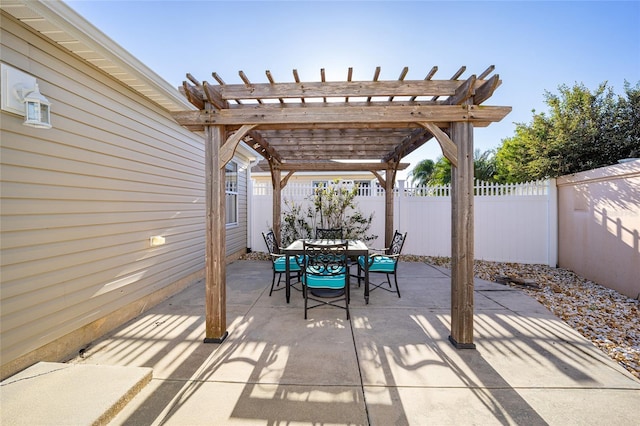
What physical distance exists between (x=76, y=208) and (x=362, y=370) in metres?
3.03

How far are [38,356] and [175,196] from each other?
253cm

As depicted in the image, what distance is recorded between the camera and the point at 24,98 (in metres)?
2.07

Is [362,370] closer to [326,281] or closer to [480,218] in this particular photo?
[326,281]

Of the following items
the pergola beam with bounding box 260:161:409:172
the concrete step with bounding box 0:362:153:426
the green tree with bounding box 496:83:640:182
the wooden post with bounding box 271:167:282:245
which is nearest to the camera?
the concrete step with bounding box 0:362:153:426

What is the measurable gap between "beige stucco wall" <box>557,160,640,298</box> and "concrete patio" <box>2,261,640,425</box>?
6.23ft

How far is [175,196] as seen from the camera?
4312 mm

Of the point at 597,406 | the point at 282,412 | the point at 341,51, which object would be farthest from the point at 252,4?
the point at 597,406

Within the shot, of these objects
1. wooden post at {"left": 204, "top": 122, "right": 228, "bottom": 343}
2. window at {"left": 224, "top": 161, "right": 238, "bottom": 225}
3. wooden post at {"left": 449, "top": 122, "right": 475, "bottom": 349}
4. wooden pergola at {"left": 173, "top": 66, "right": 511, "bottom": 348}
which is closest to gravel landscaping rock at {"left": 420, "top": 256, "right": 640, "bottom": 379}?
wooden post at {"left": 449, "top": 122, "right": 475, "bottom": 349}

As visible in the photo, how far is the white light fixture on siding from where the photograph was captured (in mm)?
1991

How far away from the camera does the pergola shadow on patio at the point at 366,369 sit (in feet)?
5.91

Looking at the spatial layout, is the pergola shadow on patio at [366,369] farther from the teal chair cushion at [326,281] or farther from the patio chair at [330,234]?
the patio chair at [330,234]

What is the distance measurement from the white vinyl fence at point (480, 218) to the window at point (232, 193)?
31.1 inches

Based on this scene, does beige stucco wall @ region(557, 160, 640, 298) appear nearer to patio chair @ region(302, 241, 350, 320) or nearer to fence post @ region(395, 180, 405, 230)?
fence post @ region(395, 180, 405, 230)

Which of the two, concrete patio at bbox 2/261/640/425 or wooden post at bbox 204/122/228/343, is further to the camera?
wooden post at bbox 204/122/228/343
